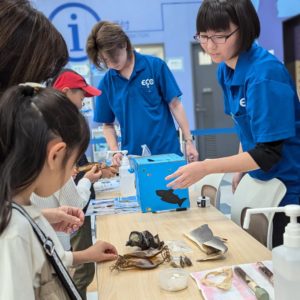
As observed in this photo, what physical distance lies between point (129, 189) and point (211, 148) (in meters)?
4.23

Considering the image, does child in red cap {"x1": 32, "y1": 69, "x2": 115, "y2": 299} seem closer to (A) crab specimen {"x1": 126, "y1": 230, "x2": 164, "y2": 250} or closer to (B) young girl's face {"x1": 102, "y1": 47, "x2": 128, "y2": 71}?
(B) young girl's face {"x1": 102, "y1": 47, "x2": 128, "y2": 71}

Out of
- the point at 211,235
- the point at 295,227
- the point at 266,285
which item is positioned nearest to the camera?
the point at 295,227

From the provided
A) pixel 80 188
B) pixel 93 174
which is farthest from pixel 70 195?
pixel 93 174

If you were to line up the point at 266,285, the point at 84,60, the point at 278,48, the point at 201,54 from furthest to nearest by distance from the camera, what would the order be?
the point at 201,54 < the point at 84,60 < the point at 278,48 < the point at 266,285

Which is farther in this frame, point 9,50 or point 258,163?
point 258,163

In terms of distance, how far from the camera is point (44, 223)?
97cm

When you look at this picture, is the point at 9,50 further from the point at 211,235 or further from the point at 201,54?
the point at 201,54

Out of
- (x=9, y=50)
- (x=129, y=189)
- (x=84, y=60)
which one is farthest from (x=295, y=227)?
(x=84, y=60)

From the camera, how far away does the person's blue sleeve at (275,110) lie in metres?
1.23

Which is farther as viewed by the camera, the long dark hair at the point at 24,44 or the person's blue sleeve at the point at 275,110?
the person's blue sleeve at the point at 275,110

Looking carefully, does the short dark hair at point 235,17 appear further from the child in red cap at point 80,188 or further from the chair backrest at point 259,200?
the child in red cap at point 80,188

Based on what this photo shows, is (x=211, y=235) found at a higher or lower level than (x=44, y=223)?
lower

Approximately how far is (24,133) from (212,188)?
1395 millimetres

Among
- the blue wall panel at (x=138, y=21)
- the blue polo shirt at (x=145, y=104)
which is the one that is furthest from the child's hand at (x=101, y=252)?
the blue wall panel at (x=138, y=21)
